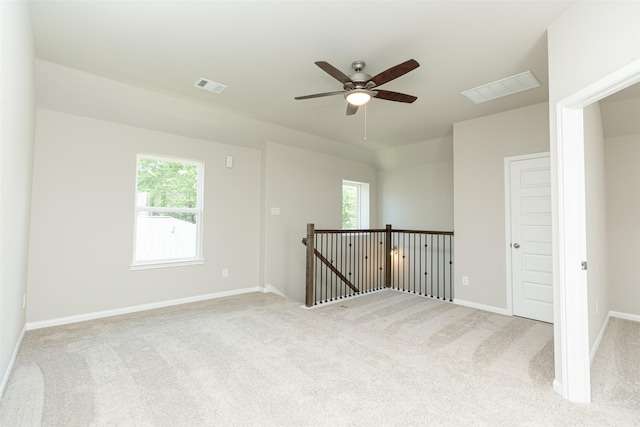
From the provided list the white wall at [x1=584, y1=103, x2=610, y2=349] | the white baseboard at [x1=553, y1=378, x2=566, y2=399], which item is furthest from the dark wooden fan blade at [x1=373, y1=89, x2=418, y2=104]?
the white baseboard at [x1=553, y1=378, x2=566, y2=399]

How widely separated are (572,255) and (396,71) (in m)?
1.86

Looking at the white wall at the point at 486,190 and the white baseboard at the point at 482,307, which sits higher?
the white wall at the point at 486,190

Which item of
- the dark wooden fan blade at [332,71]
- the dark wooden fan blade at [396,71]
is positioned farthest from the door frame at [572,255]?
the dark wooden fan blade at [332,71]

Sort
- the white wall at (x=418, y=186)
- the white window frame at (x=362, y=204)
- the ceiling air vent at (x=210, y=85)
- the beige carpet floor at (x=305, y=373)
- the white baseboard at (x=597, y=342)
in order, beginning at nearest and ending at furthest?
the beige carpet floor at (x=305, y=373)
the white baseboard at (x=597, y=342)
the ceiling air vent at (x=210, y=85)
the white wall at (x=418, y=186)
the white window frame at (x=362, y=204)

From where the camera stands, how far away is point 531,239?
12.6ft

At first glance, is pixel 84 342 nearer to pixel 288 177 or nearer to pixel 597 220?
pixel 288 177

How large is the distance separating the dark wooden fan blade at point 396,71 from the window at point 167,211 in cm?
312

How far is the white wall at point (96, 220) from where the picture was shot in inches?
132

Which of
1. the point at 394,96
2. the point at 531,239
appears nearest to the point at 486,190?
the point at 531,239

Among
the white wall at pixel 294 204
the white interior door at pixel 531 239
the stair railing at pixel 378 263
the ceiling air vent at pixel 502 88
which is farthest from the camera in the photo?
the stair railing at pixel 378 263

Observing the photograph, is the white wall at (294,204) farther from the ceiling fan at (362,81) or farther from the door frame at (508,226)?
the door frame at (508,226)

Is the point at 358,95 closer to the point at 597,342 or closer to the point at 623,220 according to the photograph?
the point at 597,342

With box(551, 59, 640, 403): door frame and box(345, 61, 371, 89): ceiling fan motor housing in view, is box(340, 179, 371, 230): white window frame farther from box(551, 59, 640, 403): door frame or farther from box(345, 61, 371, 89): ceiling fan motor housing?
box(551, 59, 640, 403): door frame

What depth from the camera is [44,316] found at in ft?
11.0
